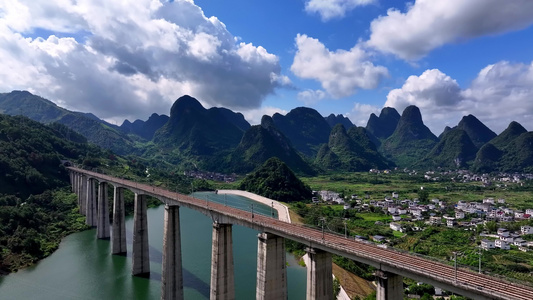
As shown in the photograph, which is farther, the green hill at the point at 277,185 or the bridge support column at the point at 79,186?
the green hill at the point at 277,185

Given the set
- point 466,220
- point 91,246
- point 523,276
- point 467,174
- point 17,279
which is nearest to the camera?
point 17,279

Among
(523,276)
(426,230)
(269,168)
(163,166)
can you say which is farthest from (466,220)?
(163,166)

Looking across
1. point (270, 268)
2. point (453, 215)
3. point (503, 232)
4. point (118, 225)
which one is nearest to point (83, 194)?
point (118, 225)

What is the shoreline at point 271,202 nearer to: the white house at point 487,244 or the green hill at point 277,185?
the green hill at point 277,185

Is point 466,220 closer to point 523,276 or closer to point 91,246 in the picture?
point 523,276

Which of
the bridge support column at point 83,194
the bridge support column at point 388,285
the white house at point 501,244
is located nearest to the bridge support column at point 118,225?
the bridge support column at point 83,194

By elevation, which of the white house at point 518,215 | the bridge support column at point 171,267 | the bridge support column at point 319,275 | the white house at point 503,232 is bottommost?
the white house at point 503,232

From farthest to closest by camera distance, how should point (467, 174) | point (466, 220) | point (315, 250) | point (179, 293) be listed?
1. point (467, 174)
2. point (466, 220)
3. point (179, 293)
4. point (315, 250)

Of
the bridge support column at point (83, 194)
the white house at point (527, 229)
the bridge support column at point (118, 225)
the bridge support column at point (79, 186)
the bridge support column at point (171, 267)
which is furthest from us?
the bridge support column at point (79, 186)
